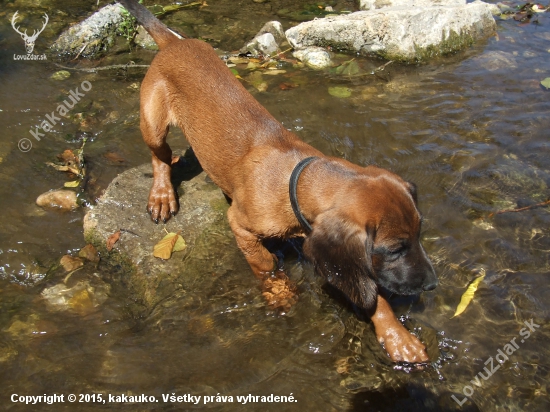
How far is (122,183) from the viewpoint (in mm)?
4305

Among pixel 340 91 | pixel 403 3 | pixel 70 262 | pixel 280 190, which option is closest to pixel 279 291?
pixel 280 190

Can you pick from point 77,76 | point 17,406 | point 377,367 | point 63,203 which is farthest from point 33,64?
point 377,367

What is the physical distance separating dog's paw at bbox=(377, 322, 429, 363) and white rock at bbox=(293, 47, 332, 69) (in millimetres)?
4065

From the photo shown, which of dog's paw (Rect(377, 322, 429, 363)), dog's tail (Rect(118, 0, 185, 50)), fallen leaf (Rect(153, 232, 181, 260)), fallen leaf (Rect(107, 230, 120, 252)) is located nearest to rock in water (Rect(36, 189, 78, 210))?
fallen leaf (Rect(107, 230, 120, 252))

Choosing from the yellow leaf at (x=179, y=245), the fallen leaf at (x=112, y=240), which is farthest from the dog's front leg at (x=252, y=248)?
the fallen leaf at (x=112, y=240)

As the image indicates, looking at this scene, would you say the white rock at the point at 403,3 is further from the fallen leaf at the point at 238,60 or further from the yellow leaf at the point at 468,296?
the yellow leaf at the point at 468,296

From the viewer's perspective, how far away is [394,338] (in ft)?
10.0

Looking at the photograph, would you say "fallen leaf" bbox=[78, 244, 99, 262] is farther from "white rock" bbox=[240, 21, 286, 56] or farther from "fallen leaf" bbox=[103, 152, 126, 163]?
"white rock" bbox=[240, 21, 286, 56]

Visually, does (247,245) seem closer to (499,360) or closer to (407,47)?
(499,360)

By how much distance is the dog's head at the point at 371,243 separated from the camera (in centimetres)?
270

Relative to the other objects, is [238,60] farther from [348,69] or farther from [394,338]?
[394,338]

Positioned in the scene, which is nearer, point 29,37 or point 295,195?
point 295,195

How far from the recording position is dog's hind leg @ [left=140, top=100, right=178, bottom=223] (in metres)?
4.01

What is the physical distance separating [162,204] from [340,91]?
2727mm
